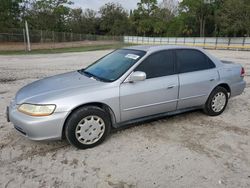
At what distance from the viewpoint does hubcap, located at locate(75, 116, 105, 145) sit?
332 centimetres

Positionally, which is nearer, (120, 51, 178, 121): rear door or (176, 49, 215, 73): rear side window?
(120, 51, 178, 121): rear door

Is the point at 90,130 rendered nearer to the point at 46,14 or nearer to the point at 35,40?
the point at 35,40

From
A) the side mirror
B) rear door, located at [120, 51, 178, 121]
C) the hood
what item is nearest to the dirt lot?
rear door, located at [120, 51, 178, 121]

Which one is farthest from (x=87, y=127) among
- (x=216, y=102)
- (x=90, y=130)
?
(x=216, y=102)

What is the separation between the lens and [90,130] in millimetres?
3381

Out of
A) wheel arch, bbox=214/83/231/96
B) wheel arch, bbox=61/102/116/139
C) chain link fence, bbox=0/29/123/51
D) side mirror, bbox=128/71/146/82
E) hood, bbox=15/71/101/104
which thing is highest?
chain link fence, bbox=0/29/123/51

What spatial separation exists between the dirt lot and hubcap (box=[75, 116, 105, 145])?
16 centimetres

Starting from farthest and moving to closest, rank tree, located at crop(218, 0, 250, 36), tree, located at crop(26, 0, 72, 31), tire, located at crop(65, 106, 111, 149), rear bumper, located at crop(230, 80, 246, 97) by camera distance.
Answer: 1. tree, located at crop(26, 0, 72, 31)
2. tree, located at crop(218, 0, 250, 36)
3. rear bumper, located at crop(230, 80, 246, 97)
4. tire, located at crop(65, 106, 111, 149)

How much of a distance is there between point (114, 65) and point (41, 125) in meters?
1.64

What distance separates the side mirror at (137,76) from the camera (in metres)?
3.52

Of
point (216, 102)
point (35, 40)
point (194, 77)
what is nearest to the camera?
point (194, 77)

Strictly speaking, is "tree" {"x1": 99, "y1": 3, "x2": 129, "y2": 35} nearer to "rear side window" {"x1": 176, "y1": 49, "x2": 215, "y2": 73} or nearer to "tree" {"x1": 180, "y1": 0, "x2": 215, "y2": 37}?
"tree" {"x1": 180, "y1": 0, "x2": 215, "y2": 37}

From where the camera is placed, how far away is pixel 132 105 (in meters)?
3.66

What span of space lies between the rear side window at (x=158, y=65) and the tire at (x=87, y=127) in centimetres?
99
